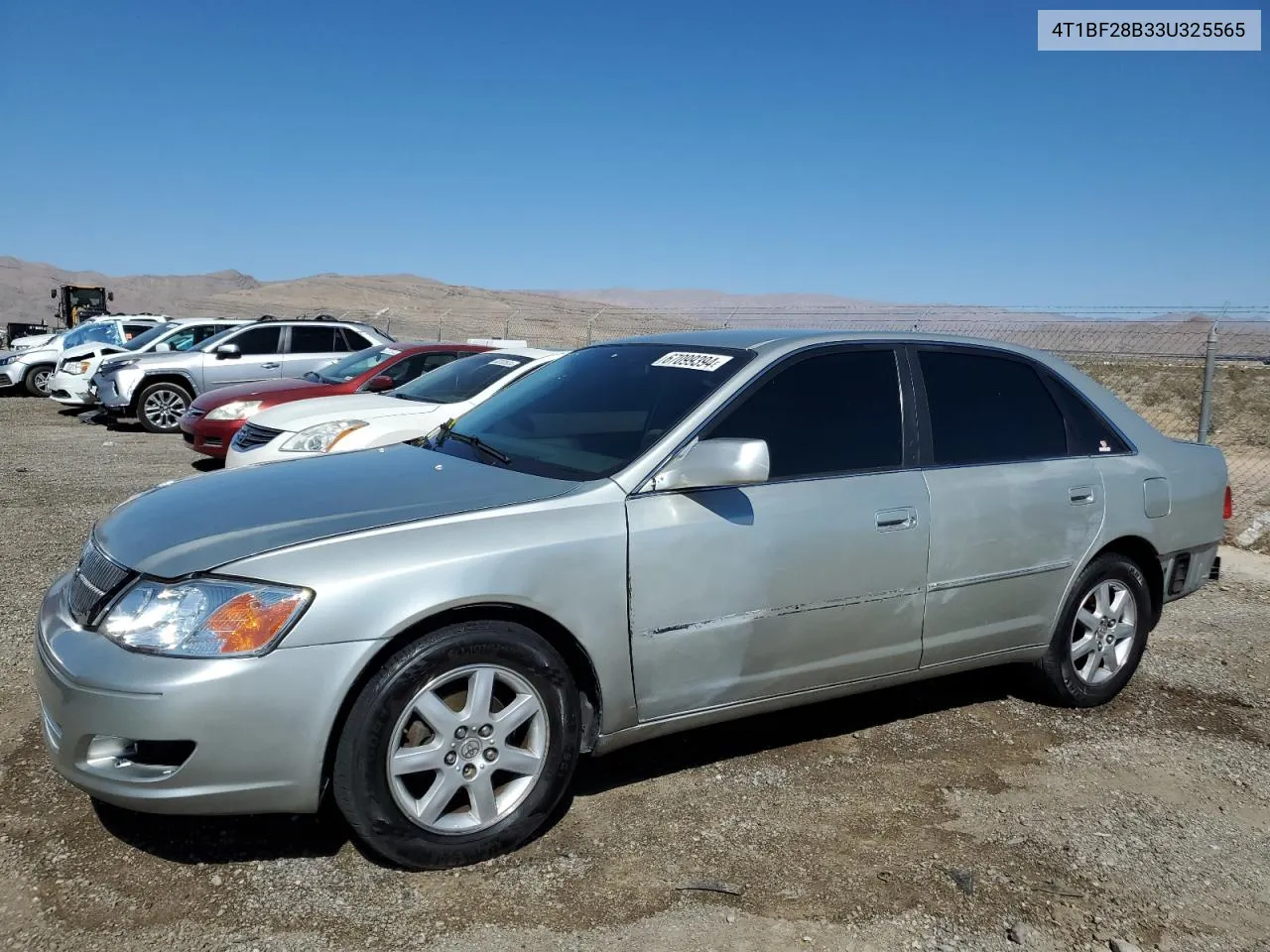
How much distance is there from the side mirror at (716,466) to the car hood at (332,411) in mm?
5587

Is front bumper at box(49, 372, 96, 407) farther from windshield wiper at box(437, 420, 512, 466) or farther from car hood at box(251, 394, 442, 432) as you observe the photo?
windshield wiper at box(437, 420, 512, 466)

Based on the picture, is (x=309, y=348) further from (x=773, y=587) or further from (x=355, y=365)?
(x=773, y=587)

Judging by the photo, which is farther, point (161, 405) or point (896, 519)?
point (161, 405)

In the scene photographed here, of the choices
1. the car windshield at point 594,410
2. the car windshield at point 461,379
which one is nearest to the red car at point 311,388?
the car windshield at point 461,379

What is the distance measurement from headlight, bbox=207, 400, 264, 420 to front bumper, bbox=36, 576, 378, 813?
314 inches

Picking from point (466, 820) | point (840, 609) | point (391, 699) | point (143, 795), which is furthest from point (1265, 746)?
point (143, 795)

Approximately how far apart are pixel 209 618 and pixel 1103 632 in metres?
3.77

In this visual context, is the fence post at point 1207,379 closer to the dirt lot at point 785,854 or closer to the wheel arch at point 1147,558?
the wheel arch at point 1147,558

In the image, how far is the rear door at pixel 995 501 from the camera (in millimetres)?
4098

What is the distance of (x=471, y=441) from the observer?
415cm

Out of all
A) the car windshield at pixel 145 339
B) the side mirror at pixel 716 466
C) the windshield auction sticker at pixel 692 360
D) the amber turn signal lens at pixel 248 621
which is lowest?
the amber turn signal lens at pixel 248 621

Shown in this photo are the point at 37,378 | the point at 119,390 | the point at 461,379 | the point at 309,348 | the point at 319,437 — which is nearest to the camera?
the point at 319,437

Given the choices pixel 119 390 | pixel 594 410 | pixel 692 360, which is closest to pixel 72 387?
pixel 119 390

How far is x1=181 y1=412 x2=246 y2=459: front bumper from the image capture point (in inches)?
408
